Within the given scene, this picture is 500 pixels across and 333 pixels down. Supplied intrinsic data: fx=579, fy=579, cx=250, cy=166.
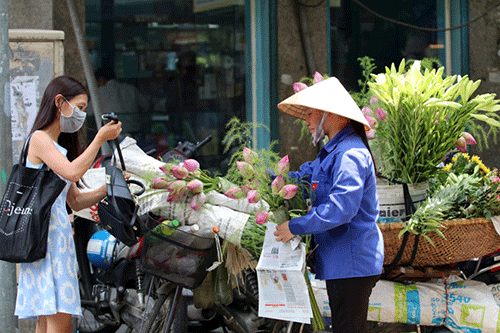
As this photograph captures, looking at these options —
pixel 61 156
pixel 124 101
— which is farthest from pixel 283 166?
pixel 124 101

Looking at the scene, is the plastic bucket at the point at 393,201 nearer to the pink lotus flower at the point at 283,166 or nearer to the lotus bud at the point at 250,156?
the pink lotus flower at the point at 283,166

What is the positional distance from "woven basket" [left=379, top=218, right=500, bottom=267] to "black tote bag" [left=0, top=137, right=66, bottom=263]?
5.64ft

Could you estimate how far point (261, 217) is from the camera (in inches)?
115

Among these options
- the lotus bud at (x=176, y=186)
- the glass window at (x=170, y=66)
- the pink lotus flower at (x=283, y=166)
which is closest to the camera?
the pink lotus flower at (x=283, y=166)

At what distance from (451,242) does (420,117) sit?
0.70m

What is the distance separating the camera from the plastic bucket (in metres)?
3.22

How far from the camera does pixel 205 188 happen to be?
328cm

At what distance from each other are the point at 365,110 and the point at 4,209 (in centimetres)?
207

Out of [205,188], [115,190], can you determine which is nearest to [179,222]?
[205,188]

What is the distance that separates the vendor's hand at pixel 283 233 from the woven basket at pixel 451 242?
0.57m

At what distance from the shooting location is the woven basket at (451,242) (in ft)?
10.2

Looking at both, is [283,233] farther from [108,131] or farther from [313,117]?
[108,131]

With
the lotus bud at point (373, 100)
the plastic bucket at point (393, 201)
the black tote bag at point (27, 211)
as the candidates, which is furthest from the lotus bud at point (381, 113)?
the black tote bag at point (27, 211)

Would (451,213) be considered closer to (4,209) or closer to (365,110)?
(365,110)
